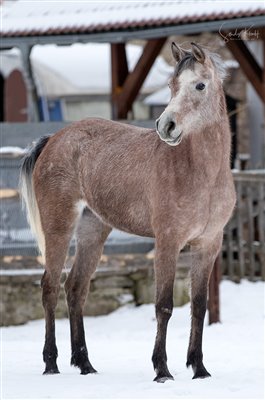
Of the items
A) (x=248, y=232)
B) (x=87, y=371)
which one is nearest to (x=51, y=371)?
(x=87, y=371)

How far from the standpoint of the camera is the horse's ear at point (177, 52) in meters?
6.64

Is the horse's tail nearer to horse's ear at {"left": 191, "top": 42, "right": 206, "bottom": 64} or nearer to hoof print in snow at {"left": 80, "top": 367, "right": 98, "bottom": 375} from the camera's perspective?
hoof print in snow at {"left": 80, "top": 367, "right": 98, "bottom": 375}

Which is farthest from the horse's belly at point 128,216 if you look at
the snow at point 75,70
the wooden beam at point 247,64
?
the snow at point 75,70

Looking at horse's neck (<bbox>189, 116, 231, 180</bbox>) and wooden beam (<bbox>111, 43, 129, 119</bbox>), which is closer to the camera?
horse's neck (<bbox>189, 116, 231, 180</bbox>)

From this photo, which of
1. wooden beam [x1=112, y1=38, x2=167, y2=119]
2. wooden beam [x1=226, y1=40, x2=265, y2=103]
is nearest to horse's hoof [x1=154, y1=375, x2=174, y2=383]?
wooden beam [x1=226, y1=40, x2=265, y2=103]

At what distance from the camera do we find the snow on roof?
36.5 feet

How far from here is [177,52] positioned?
6.68m

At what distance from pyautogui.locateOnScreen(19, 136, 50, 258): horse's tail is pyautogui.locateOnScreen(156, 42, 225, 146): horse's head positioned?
169 centimetres

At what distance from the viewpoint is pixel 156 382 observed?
6.68m

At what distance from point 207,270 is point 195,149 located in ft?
2.89

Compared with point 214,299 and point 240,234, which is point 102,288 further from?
point 240,234

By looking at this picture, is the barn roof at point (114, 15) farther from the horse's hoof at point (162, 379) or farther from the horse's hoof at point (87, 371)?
the horse's hoof at point (162, 379)

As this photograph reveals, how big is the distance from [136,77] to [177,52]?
5.78 m

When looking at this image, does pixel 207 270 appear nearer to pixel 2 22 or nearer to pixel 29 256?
pixel 29 256
